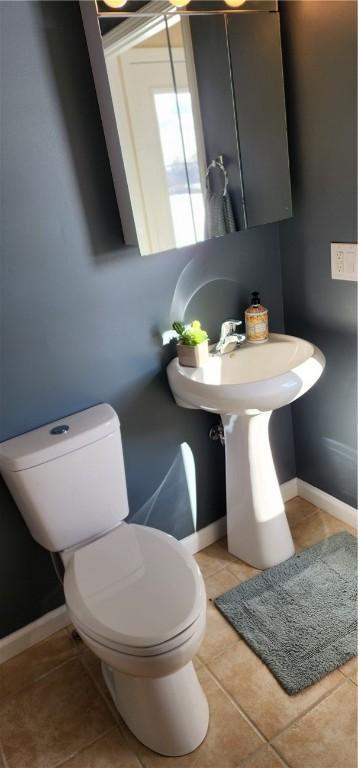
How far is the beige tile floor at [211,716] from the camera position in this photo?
1352 millimetres

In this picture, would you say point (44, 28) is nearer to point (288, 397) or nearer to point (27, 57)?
point (27, 57)

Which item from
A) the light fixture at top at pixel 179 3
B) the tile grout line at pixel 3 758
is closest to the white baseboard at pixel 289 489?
the tile grout line at pixel 3 758

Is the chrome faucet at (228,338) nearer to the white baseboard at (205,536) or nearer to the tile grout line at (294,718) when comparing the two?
the white baseboard at (205,536)

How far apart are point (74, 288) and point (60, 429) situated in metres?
0.41

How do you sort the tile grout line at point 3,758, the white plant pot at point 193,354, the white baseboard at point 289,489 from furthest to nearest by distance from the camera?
the white baseboard at point 289,489 → the white plant pot at point 193,354 → the tile grout line at point 3,758

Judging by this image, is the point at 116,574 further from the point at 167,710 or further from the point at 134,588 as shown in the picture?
the point at 167,710

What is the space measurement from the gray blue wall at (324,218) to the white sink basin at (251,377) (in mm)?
162

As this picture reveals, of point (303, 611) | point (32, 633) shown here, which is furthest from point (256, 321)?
point (32, 633)

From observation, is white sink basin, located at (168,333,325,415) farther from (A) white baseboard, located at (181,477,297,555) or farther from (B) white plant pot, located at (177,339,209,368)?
(A) white baseboard, located at (181,477,297,555)

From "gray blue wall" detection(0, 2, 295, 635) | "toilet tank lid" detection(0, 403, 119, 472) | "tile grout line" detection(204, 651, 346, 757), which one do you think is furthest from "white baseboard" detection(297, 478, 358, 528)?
"toilet tank lid" detection(0, 403, 119, 472)

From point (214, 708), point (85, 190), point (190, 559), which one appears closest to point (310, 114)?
point (85, 190)

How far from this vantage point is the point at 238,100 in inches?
63.4

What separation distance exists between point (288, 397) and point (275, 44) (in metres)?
1.08

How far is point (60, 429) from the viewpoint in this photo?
1.50 meters
